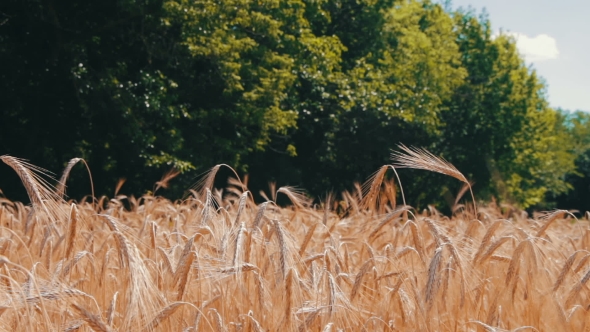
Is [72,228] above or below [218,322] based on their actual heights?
above

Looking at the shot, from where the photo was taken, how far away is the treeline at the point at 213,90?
53.9 feet

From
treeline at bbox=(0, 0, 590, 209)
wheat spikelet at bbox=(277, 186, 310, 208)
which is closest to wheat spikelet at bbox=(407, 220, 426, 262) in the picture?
wheat spikelet at bbox=(277, 186, 310, 208)

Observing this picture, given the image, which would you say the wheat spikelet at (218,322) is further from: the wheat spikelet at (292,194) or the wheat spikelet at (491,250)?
the wheat spikelet at (292,194)

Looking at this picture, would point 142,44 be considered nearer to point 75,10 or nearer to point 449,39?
point 75,10

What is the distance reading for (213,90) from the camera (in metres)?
20.2

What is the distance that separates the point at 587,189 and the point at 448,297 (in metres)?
60.8

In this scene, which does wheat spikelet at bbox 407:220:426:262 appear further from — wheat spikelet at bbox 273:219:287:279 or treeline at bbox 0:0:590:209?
treeline at bbox 0:0:590:209

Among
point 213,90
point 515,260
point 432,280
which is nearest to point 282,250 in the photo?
point 432,280

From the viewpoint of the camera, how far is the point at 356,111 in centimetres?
2692

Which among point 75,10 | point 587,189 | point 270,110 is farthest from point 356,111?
point 587,189

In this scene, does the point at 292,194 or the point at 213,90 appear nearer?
the point at 292,194

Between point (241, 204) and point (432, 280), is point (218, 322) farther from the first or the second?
point (241, 204)

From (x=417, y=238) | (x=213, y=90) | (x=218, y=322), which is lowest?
(x=218, y=322)

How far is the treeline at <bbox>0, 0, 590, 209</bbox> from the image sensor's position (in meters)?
16.4
